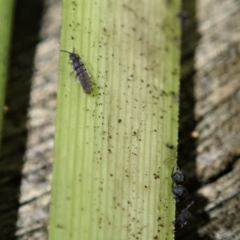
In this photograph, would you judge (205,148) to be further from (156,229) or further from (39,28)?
(39,28)

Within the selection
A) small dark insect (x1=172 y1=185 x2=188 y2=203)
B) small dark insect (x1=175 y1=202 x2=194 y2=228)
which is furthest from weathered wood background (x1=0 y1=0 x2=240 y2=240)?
small dark insect (x1=172 y1=185 x2=188 y2=203)

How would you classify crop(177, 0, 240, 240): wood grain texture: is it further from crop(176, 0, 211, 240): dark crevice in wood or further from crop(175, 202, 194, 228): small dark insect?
crop(175, 202, 194, 228): small dark insect

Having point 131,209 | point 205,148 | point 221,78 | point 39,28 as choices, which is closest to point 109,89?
point 131,209

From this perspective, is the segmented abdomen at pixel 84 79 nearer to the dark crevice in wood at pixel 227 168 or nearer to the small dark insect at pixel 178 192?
the small dark insect at pixel 178 192

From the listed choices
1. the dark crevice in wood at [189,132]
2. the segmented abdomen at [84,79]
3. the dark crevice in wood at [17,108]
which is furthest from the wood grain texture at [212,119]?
the dark crevice in wood at [17,108]

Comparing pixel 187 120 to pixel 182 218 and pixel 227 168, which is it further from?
pixel 182 218
